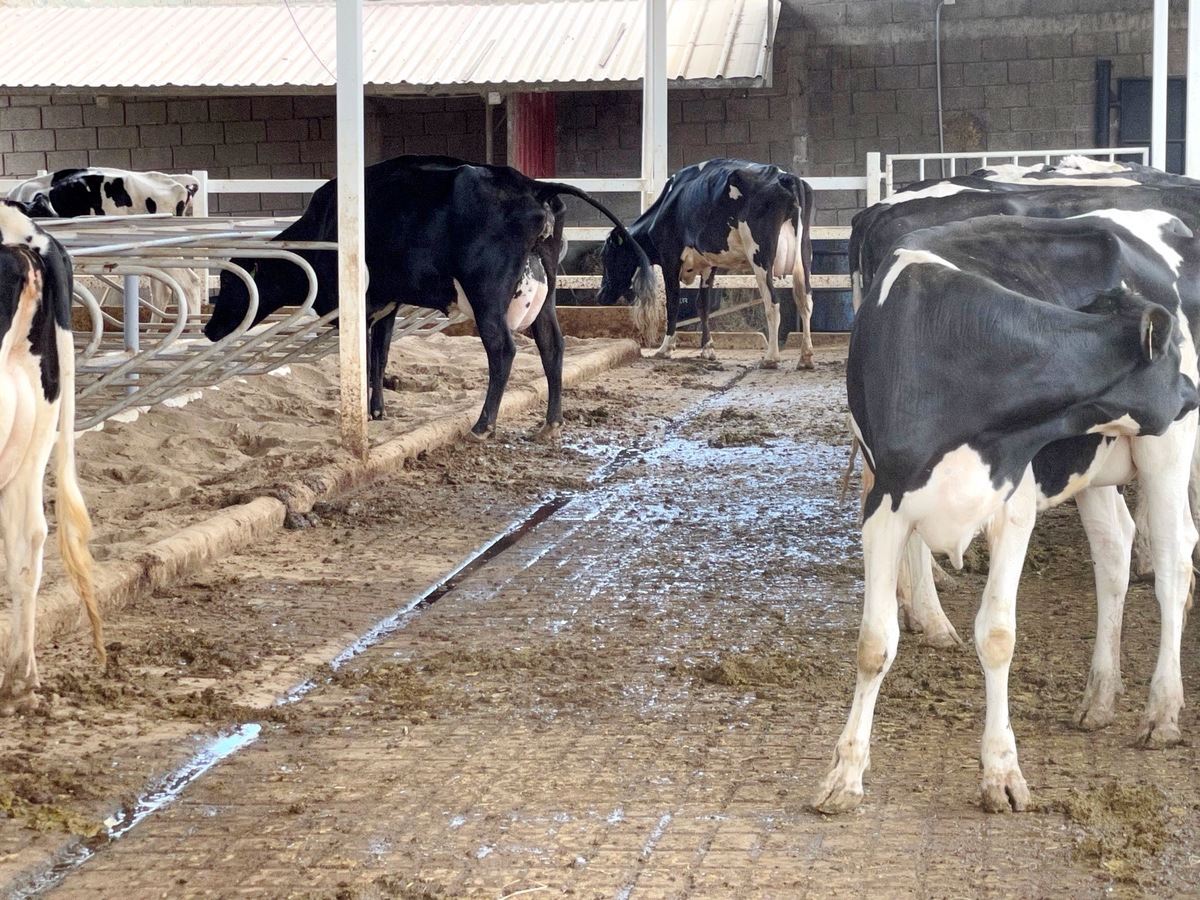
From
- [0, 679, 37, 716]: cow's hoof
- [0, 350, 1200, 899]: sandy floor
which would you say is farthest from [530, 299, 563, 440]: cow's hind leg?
[0, 679, 37, 716]: cow's hoof

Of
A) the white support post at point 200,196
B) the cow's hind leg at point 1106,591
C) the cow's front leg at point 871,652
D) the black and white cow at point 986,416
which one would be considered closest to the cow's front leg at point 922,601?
the cow's hind leg at point 1106,591

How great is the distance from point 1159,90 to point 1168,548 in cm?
773

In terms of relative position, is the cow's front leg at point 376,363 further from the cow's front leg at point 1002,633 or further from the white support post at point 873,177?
the white support post at point 873,177

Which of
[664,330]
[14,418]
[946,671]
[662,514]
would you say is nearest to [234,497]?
[662,514]

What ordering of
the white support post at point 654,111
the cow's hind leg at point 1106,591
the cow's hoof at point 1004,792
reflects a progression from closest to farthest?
the cow's hoof at point 1004,792 → the cow's hind leg at point 1106,591 → the white support post at point 654,111

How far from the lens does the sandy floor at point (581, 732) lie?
126 inches

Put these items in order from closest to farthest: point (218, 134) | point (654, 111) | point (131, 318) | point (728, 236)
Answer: point (131, 318) → point (728, 236) → point (654, 111) → point (218, 134)

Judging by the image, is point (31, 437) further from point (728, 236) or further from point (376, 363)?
point (728, 236)

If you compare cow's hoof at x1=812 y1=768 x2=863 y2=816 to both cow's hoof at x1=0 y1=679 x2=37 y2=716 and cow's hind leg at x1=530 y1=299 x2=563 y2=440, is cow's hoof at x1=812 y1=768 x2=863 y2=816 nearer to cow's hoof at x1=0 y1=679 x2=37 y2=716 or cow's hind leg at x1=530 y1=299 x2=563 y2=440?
cow's hoof at x1=0 y1=679 x2=37 y2=716

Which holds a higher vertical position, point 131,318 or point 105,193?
point 105,193

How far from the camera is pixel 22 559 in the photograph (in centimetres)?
421

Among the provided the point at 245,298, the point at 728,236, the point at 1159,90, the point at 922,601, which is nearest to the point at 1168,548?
the point at 922,601

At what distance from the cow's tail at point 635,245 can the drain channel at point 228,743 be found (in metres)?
1.86

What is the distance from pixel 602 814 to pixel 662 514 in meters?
3.63
